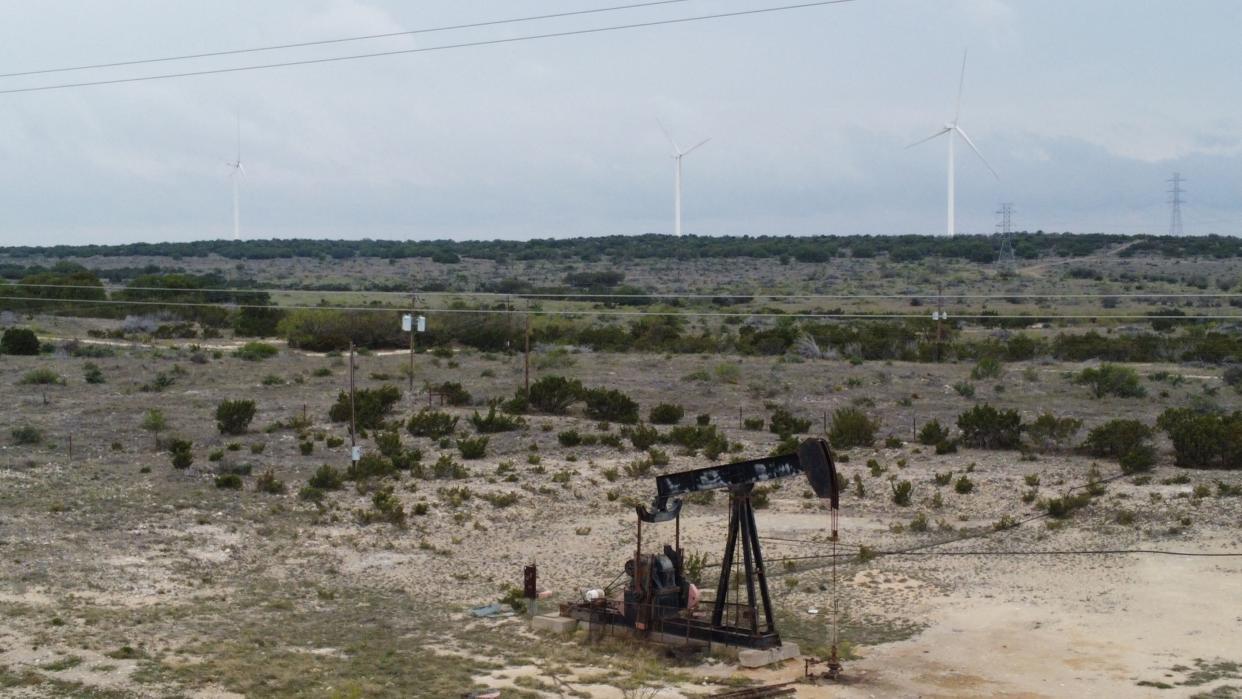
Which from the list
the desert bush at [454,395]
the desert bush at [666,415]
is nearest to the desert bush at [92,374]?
the desert bush at [454,395]

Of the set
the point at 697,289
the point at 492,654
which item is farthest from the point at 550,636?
the point at 697,289

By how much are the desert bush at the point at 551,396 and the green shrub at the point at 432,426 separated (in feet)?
14.3

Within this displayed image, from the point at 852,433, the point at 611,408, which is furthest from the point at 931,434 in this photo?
the point at 611,408

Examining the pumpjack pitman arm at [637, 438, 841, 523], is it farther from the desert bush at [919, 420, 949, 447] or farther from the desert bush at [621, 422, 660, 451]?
the desert bush at [919, 420, 949, 447]

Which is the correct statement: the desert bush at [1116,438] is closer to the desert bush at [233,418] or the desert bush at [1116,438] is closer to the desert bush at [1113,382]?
the desert bush at [1113,382]

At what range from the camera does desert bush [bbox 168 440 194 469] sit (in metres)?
28.6

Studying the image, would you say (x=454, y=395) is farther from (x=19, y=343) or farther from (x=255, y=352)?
(x=19, y=343)

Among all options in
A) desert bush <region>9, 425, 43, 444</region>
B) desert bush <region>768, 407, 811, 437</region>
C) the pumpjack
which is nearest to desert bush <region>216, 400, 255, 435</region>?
desert bush <region>9, 425, 43, 444</region>

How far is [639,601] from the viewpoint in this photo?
1753cm

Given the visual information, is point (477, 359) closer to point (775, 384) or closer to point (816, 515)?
point (775, 384)

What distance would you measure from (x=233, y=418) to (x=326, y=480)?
6996 millimetres

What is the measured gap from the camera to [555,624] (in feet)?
60.0

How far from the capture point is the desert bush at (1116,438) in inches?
1159

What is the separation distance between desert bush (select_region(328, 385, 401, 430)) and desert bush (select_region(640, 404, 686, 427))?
7.39 meters
